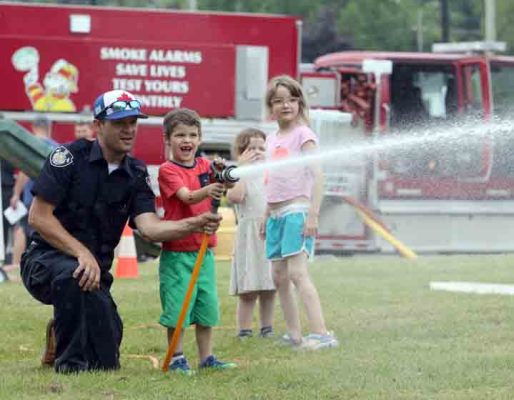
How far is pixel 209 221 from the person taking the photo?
7.39 metres

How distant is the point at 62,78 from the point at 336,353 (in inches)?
436

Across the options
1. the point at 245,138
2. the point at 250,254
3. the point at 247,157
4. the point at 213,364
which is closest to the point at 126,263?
the point at 250,254

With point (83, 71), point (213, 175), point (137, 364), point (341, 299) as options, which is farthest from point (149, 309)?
point (83, 71)

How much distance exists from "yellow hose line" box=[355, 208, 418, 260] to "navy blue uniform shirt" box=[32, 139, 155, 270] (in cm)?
1058

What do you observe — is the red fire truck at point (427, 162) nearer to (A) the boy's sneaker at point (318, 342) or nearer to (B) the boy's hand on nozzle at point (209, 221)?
(A) the boy's sneaker at point (318, 342)

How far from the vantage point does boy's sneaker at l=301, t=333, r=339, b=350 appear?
28.2 ft

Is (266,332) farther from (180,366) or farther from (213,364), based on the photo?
(180,366)

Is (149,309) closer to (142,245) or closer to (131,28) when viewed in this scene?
(142,245)

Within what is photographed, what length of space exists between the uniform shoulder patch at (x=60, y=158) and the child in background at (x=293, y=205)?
1.50 metres

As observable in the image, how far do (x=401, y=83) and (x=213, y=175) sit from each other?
14124 millimetres

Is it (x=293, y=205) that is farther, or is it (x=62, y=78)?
(x=62, y=78)

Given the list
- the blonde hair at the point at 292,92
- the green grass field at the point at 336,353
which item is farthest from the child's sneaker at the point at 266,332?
the blonde hair at the point at 292,92

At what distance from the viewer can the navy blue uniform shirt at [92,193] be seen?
24.9 ft

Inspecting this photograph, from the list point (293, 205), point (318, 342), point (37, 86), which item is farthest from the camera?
point (37, 86)
